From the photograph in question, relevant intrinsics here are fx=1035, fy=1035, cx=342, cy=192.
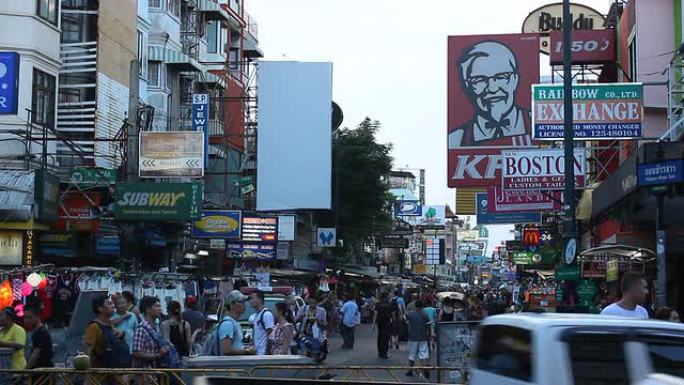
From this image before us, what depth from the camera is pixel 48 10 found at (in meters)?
30.6

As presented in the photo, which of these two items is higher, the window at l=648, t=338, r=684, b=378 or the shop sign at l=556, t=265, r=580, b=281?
the shop sign at l=556, t=265, r=580, b=281

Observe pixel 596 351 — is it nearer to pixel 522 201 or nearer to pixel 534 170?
pixel 534 170

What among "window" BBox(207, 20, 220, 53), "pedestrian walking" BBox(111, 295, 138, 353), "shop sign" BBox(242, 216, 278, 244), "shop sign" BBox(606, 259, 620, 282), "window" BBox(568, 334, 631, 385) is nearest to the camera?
"window" BBox(568, 334, 631, 385)

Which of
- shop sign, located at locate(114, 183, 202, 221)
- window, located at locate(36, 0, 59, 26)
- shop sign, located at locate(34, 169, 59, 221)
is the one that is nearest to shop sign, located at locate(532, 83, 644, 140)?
shop sign, located at locate(114, 183, 202, 221)

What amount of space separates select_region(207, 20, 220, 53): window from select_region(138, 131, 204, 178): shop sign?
21.6 metres

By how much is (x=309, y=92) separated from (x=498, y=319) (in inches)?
1548

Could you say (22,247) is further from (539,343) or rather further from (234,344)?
(539,343)

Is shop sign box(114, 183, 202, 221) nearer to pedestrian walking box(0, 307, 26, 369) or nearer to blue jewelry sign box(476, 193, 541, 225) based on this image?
blue jewelry sign box(476, 193, 541, 225)

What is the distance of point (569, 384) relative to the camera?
21.2 feet

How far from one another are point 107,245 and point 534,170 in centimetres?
1353

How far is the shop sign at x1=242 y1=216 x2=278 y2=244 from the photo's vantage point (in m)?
41.6

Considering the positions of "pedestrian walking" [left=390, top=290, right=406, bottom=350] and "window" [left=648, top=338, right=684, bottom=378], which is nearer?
"window" [left=648, top=338, right=684, bottom=378]

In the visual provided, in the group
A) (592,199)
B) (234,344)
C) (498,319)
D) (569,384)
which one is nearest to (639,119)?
(592,199)

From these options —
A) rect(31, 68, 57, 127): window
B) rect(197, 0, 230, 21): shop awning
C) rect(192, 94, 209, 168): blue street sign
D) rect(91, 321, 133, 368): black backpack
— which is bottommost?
rect(91, 321, 133, 368): black backpack
